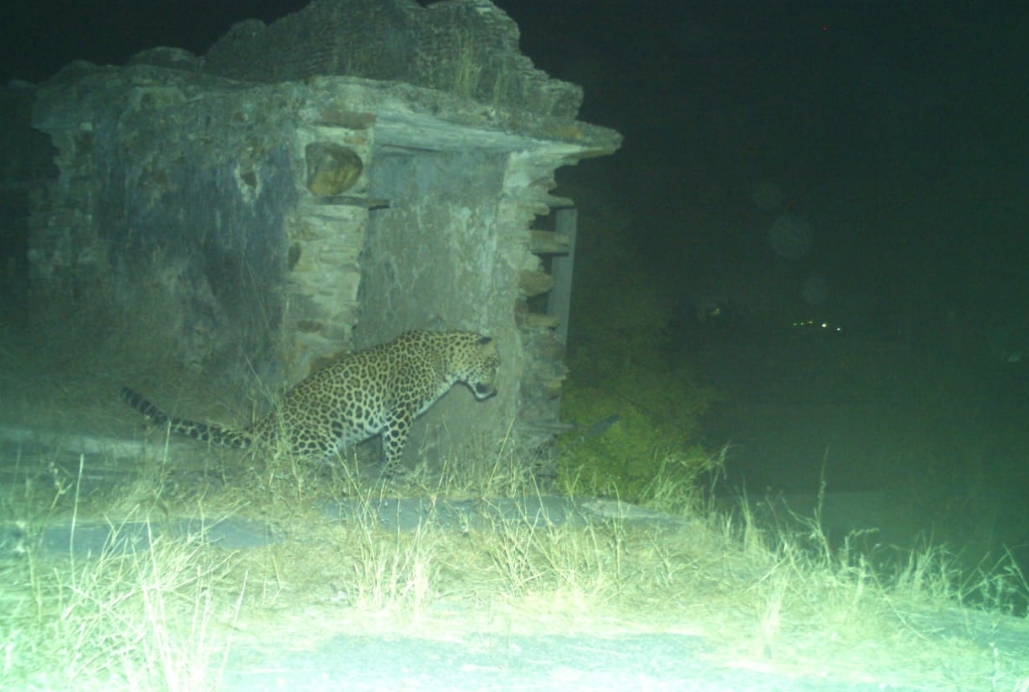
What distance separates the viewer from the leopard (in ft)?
26.9

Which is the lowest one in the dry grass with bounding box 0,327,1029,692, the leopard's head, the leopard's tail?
the leopard's tail

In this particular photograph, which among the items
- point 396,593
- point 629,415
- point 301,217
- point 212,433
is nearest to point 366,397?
point 212,433

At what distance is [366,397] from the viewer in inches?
353

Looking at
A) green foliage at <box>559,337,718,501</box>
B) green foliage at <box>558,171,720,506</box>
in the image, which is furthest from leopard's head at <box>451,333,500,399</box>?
green foliage at <box>558,171,720,506</box>

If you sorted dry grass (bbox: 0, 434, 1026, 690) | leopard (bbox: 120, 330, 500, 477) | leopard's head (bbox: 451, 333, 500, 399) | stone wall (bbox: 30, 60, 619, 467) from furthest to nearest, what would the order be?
leopard's head (bbox: 451, 333, 500, 399)
stone wall (bbox: 30, 60, 619, 467)
leopard (bbox: 120, 330, 500, 477)
dry grass (bbox: 0, 434, 1026, 690)

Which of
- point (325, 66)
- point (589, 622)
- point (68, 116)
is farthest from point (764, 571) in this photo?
point (68, 116)

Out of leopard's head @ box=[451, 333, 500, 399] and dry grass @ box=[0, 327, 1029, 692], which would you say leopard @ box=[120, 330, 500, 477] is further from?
dry grass @ box=[0, 327, 1029, 692]

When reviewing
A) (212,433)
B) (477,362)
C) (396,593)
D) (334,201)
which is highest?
(334,201)

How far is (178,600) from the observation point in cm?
462

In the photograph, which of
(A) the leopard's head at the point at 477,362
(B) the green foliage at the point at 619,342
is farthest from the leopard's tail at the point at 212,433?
(B) the green foliage at the point at 619,342

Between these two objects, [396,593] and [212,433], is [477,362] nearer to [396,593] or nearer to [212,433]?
[212,433]

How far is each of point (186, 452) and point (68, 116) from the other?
5291mm

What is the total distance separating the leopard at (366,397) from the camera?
26.9ft

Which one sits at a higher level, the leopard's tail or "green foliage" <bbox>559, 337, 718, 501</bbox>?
the leopard's tail
